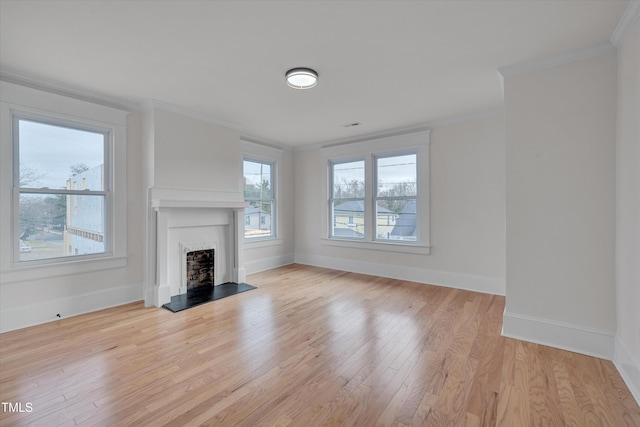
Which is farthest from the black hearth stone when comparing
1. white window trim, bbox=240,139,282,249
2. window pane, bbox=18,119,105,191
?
window pane, bbox=18,119,105,191

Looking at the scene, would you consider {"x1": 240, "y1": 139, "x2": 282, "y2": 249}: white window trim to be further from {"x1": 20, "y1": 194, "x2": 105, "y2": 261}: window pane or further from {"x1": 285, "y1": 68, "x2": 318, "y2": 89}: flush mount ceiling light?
{"x1": 285, "y1": 68, "x2": 318, "y2": 89}: flush mount ceiling light

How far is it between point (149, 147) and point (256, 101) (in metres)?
1.50

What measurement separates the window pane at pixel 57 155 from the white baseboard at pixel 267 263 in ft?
8.60

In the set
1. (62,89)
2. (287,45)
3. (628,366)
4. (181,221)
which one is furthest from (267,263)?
(628,366)

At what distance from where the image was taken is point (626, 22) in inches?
80.4

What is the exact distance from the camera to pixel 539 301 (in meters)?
2.63

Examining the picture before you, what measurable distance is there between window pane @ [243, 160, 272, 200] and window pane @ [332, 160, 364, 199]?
1.35 metres

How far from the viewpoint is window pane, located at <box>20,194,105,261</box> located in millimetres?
3061

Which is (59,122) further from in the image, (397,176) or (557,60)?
(557,60)

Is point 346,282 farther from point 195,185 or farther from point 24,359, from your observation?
point 24,359

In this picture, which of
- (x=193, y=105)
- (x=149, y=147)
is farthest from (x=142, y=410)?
(x=193, y=105)

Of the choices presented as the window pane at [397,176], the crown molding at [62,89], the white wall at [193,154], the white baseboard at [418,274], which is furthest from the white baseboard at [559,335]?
the crown molding at [62,89]

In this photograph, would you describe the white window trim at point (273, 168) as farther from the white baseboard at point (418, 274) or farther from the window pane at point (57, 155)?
the window pane at point (57, 155)

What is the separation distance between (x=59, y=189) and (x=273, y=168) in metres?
3.42
